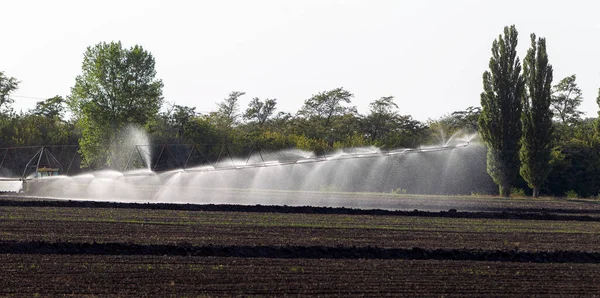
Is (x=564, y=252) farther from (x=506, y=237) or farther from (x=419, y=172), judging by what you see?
(x=419, y=172)

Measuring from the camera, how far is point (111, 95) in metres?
66.4

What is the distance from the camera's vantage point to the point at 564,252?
71.7ft

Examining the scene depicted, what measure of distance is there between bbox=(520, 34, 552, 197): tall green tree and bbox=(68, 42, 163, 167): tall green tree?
3085cm

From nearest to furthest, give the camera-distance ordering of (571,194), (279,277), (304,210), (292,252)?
1. (279,277)
2. (292,252)
3. (304,210)
4. (571,194)

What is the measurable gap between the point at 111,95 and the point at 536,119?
114ft

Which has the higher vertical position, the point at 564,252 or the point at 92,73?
the point at 92,73

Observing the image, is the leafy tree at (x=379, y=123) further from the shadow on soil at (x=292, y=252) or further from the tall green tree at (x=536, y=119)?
the shadow on soil at (x=292, y=252)

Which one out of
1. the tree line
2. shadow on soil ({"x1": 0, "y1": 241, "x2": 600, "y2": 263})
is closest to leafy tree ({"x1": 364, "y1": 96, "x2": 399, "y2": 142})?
the tree line

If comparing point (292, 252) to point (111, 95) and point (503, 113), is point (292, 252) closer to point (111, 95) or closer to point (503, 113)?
point (503, 113)

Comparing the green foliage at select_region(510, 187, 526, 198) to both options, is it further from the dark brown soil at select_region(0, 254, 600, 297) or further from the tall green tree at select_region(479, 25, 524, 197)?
the dark brown soil at select_region(0, 254, 600, 297)

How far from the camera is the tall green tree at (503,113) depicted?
56.4 meters

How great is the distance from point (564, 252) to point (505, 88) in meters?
36.9

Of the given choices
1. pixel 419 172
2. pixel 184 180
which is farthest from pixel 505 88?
pixel 184 180

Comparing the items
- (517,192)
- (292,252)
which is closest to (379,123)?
(517,192)
